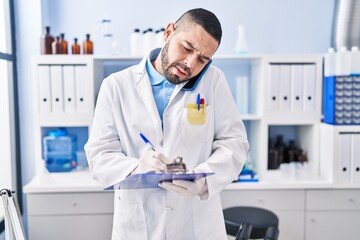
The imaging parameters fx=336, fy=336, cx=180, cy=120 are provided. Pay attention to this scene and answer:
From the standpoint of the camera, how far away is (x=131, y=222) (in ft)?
3.77

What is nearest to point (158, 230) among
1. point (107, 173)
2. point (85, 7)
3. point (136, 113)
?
point (107, 173)

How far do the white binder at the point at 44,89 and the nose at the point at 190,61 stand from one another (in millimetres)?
1349

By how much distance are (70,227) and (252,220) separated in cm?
107

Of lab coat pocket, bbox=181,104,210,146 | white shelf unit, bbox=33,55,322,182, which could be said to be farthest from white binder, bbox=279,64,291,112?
lab coat pocket, bbox=181,104,210,146

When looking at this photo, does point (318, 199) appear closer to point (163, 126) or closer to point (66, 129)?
point (163, 126)

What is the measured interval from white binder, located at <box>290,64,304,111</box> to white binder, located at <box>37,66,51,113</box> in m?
1.56

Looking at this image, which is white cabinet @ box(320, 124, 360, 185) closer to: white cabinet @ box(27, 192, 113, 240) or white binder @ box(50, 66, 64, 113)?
white cabinet @ box(27, 192, 113, 240)

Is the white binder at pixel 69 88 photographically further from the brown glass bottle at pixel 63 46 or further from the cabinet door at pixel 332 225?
the cabinet door at pixel 332 225

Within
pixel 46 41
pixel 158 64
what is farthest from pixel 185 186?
pixel 46 41

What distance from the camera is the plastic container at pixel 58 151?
229 cm

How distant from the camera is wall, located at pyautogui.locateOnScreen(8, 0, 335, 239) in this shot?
7.82 ft

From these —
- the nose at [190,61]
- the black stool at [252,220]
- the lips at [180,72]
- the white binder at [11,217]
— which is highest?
the nose at [190,61]

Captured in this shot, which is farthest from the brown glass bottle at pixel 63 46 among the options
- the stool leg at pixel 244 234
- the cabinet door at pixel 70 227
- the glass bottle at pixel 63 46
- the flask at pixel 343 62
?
the flask at pixel 343 62

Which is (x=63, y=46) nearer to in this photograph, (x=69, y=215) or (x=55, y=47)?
(x=55, y=47)
